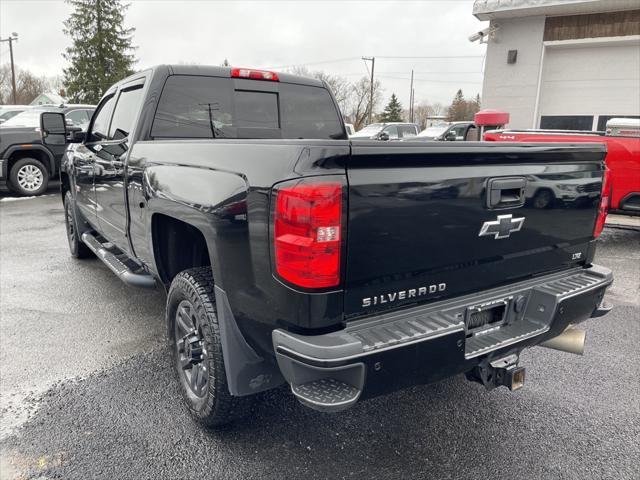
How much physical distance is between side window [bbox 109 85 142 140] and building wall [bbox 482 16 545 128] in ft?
39.7

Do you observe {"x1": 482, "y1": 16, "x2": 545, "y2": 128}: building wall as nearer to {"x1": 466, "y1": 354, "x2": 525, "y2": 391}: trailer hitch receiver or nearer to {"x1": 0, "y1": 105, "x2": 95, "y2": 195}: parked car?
{"x1": 0, "y1": 105, "x2": 95, "y2": 195}: parked car

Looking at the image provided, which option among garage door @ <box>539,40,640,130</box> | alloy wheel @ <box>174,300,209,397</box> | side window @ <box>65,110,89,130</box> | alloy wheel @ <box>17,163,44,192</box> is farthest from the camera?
garage door @ <box>539,40,640,130</box>

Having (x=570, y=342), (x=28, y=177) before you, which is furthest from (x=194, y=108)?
(x=28, y=177)

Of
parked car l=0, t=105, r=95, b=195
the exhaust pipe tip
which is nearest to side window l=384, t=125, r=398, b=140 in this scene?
parked car l=0, t=105, r=95, b=195

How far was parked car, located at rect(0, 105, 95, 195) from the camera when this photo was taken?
32.9ft

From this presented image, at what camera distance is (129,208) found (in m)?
3.32

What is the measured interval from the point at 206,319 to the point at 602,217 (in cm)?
242

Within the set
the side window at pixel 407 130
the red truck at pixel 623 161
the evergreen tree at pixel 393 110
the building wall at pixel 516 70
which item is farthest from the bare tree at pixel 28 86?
the red truck at pixel 623 161

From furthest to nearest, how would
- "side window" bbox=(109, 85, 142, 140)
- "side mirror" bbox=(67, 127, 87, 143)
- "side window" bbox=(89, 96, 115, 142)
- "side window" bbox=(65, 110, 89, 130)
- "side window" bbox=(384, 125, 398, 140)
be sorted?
"side window" bbox=(384, 125, 398, 140) < "side window" bbox=(65, 110, 89, 130) < "side mirror" bbox=(67, 127, 87, 143) < "side window" bbox=(89, 96, 115, 142) < "side window" bbox=(109, 85, 142, 140)

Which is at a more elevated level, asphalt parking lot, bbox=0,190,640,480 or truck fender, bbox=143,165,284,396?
truck fender, bbox=143,165,284,396

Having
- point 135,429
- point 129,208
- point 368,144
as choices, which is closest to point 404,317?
point 368,144

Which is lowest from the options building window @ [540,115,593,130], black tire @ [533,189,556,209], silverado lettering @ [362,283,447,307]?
silverado lettering @ [362,283,447,307]

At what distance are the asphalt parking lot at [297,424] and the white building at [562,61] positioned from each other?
1103 centimetres

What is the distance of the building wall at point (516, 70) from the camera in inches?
518
